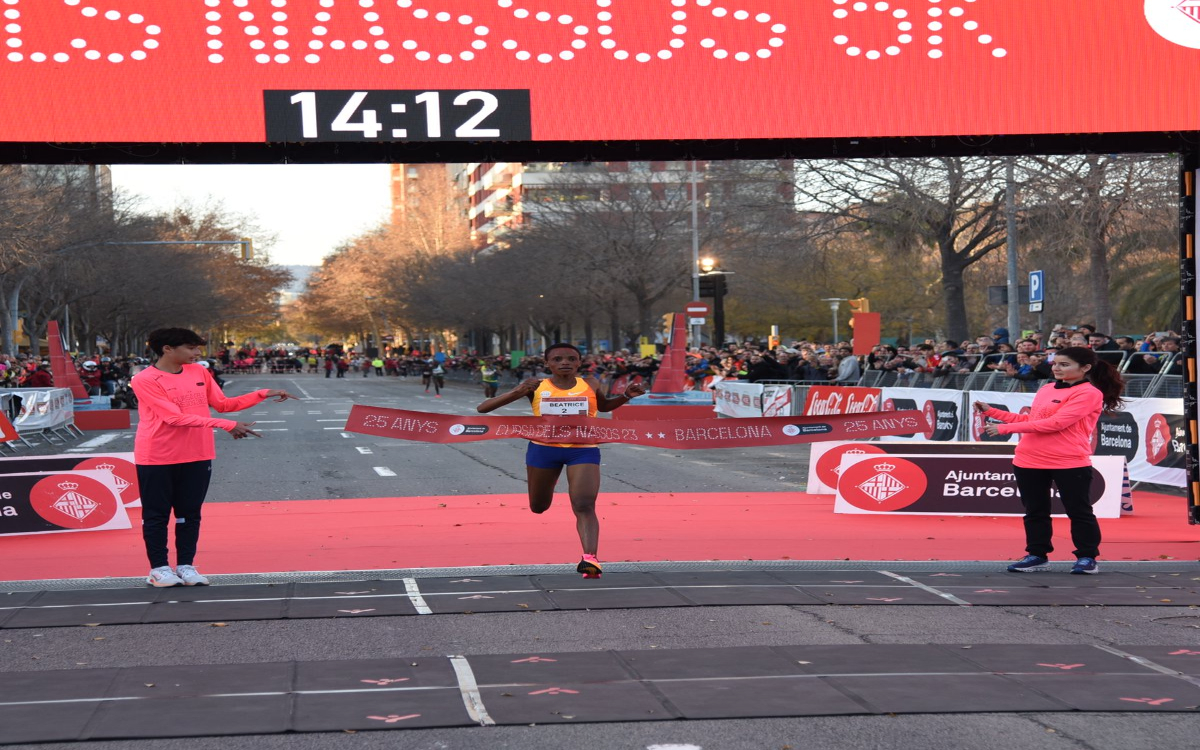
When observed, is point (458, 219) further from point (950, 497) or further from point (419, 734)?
point (419, 734)

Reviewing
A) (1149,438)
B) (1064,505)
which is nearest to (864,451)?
(1064,505)

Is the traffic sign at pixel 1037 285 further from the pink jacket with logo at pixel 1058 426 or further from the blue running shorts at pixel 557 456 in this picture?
the blue running shorts at pixel 557 456

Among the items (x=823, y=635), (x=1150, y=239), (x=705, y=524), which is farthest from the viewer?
(x=1150, y=239)

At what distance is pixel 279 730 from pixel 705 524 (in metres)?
7.54

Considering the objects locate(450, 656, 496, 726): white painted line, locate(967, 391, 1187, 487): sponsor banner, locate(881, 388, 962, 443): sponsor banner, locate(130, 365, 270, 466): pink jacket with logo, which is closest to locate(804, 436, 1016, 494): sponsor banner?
locate(967, 391, 1187, 487): sponsor banner

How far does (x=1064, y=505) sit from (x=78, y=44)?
7.80 metres

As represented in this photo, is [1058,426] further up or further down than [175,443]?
further down

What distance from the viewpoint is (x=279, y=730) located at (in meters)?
5.57

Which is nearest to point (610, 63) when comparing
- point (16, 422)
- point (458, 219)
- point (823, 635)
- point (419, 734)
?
point (823, 635)

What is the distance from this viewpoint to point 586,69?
10789mm

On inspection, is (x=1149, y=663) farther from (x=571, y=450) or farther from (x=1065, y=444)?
(x=571, y=450)

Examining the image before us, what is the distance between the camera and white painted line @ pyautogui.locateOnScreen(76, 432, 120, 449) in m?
26.1

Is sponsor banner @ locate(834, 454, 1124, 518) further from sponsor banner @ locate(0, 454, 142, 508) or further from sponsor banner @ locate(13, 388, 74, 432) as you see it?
sponsor banner @ locate(13, 388, 74, 432)

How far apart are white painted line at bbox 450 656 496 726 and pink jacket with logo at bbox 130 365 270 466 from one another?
9.37 ft
